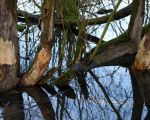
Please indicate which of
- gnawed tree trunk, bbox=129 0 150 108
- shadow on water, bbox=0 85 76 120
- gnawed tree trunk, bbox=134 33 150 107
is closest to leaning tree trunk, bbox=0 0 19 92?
shadow on water, bbox=0 85 76 120

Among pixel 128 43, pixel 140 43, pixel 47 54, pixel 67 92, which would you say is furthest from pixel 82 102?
pixel 128 43

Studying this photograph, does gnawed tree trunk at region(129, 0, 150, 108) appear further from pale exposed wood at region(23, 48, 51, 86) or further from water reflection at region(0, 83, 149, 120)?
pale exposed wood at region(23, 48, 51, 86)

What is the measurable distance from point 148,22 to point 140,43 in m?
1.54

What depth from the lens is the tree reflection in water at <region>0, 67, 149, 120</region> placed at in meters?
5.39

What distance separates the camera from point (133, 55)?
Answer: 325 inches

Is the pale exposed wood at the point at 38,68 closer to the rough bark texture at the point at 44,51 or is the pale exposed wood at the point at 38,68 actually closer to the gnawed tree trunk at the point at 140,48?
the rough bark texture at the point at 44,51

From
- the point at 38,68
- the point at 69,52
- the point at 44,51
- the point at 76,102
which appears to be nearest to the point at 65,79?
the point at 38,68

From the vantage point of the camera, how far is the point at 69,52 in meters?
7.73

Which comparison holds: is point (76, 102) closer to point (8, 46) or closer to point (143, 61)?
point (8, 46)

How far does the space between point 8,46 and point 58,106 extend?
1234mm

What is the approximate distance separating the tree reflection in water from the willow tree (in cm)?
12

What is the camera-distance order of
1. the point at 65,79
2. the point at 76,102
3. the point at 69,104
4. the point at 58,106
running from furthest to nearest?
1. the point at 65,79
2. the point at 76,102
3. the point at 69,104
4. the point at 58,106

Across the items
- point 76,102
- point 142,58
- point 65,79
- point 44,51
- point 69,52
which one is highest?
point 44,51

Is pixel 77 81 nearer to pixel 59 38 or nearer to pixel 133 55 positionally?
pixel 133 55
